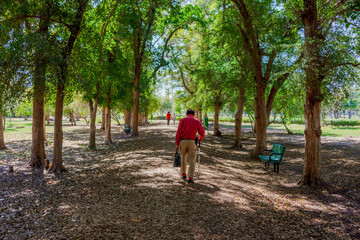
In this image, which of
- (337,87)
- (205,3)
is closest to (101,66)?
(337,87)

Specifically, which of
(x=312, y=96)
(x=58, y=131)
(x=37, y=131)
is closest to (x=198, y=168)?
(x=312, y=96)

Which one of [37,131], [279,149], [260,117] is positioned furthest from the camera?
[260,117]

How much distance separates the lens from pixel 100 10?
35.3 ft

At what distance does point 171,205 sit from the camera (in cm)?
542

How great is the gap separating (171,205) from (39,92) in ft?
18.9

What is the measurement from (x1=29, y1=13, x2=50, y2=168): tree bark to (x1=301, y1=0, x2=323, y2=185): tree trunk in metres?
7.56

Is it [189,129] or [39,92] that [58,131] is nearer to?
[39,92]

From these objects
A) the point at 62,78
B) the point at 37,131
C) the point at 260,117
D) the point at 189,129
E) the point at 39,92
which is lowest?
the point at 37,131

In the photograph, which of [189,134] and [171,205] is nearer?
[171,205]

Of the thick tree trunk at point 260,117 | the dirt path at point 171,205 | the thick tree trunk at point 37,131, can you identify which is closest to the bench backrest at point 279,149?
the dirt path at point 171,205

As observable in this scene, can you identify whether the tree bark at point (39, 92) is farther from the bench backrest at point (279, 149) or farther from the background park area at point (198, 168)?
the bench backrest at point (279, 149)

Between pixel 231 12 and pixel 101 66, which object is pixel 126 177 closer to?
pixel 101 66

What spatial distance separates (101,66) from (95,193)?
292 inches

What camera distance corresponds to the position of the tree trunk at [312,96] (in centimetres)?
659
